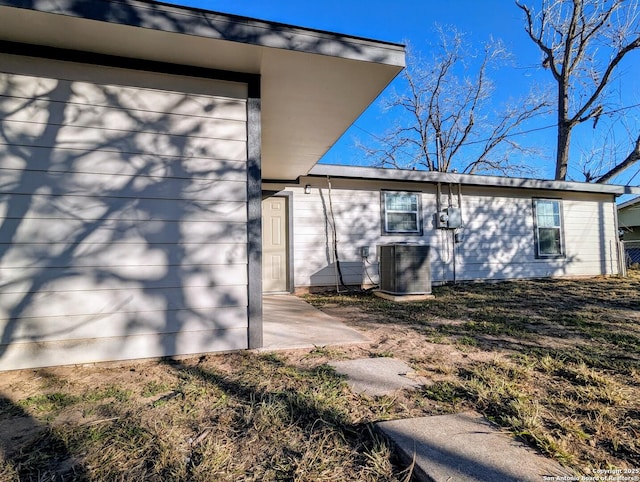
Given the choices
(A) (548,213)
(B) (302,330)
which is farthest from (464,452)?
(A) (548,213)

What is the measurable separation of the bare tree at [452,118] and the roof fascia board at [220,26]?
46.8 feet

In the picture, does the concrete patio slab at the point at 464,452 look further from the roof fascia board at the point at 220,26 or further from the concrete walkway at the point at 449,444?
the roof fascia board at the point at 220,26

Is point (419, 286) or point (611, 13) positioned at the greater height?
point (611, 13)

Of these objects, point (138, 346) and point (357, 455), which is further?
point (138, 346)

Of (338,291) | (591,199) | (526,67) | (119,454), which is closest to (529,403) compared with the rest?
(119,454)

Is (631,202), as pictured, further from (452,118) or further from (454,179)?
(454,179)

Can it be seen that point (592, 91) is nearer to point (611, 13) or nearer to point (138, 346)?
point (611, 13)

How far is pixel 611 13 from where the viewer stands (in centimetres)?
1084

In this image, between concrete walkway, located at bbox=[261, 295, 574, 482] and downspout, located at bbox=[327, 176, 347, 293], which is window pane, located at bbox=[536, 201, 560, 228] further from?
concrete walkway, located at bbox=[261, 295, 574, 482]

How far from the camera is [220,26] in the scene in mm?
2379

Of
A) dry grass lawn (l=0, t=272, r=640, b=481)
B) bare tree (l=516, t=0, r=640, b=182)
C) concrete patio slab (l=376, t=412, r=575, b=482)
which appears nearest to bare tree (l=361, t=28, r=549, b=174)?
bare tree (l=516, t=0, r=640, b=182)

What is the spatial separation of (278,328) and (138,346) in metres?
1.32

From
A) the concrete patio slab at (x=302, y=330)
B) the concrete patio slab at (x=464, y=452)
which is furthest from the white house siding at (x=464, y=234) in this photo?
the concrete patio slab at (x=464, y=452)

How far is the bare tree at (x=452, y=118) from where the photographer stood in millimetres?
15531
